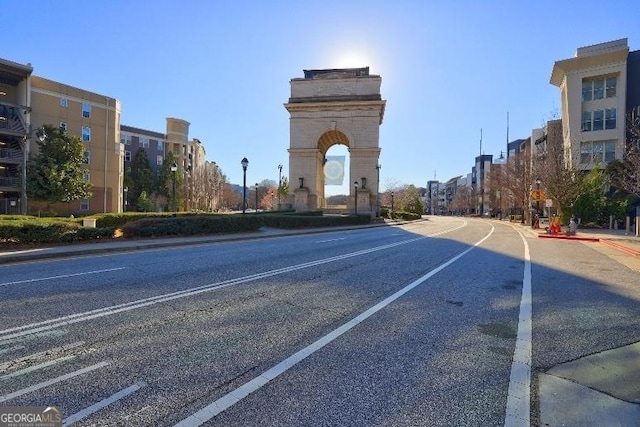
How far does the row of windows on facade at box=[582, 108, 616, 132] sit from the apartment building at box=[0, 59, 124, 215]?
56808 millimetres

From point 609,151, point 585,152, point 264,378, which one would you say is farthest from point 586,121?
point 264,378

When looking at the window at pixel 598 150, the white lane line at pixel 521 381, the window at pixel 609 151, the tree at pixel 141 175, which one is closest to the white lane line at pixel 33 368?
the white lane line at pixel 521 381

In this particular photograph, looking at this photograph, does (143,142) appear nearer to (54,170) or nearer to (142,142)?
(142,142)

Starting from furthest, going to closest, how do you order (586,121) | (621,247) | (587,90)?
1. (587,90)
2. (586,121)
3. (621,247)

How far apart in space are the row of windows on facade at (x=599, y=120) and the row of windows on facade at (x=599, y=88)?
179 cm

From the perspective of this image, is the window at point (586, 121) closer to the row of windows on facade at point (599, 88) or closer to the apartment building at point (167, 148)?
the row of windows on facade at point (599, 88)

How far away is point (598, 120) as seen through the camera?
41969 millimetres

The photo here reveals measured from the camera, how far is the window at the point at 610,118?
4088cm

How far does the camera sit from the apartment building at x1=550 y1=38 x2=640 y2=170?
134 feet

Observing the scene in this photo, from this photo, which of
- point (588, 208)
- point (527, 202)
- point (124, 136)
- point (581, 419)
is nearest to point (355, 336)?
point (581, 419)

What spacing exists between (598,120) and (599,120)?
3.6 inches

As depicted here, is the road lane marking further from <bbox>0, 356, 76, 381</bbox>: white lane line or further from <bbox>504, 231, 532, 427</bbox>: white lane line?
<bbox>504, 231, 532, 427</bbox>: white lane line

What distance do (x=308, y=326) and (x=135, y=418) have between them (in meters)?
2.76

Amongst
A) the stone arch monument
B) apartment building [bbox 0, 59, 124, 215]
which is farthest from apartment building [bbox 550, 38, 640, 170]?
apartment building [bbox 0, 59, 124, 215]
